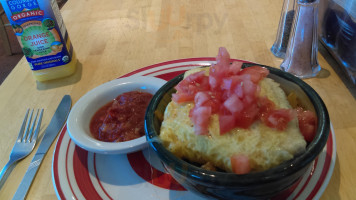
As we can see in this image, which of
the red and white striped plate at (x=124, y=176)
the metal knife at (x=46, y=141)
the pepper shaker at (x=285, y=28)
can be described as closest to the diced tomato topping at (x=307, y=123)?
the red and white striped plate at (x=124, y=176)

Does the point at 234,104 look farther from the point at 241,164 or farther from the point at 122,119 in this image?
the point at 122,119

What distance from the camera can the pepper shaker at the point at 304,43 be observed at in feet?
4.17

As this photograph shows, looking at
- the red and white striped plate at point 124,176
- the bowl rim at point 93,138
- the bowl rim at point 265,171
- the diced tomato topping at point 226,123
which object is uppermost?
the diced tomato topping at point 226,123

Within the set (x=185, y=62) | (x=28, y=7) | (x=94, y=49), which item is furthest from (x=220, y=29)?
(x=28, y=7)

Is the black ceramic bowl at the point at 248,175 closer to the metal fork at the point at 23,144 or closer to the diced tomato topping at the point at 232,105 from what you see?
the diced tomato topping at the point at 232,105

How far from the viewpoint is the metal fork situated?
41.0 inches

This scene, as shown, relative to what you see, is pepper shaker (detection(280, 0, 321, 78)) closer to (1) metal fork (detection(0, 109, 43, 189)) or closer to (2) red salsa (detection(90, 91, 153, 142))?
(2) red salsa (detection(90, 91, 153, 142))

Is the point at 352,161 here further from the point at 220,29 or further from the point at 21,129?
the point at 21,129

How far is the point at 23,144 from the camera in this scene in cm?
114

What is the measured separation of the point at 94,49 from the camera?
70.4 inches

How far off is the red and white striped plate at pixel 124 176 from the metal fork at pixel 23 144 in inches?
5.3

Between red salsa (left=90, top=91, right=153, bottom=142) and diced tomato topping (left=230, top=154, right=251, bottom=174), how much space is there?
0.43 m

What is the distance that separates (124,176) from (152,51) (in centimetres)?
90

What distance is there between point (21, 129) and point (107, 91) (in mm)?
383
